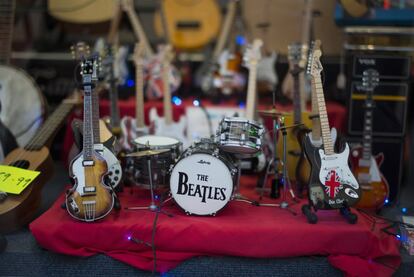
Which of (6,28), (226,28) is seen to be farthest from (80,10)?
(226,28)

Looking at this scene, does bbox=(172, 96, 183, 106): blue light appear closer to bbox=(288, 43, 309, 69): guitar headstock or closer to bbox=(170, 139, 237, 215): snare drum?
bbox=(288, 43, 309, 69): guitar headstock

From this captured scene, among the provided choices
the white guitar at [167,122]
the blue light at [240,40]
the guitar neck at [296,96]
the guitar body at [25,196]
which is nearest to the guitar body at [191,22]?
the blue light at [240,40]

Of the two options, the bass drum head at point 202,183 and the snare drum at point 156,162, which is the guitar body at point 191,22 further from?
the bass drum head at point 202,183

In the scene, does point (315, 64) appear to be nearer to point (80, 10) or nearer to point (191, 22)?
point (191, 22)

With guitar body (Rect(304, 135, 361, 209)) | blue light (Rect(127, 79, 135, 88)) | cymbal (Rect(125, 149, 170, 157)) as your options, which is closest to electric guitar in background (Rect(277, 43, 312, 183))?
guitar body (Rect(304, 135, 361, 209))

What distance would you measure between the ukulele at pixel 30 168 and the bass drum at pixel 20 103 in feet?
0.87

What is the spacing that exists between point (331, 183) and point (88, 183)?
122 cm

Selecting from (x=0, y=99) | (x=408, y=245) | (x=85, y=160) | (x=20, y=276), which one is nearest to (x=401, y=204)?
(x=408, y=245)

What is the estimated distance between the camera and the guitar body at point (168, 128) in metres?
3.71

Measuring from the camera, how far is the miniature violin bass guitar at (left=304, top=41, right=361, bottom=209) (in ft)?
9.02

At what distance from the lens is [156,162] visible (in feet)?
9.84

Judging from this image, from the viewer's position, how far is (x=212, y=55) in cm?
470

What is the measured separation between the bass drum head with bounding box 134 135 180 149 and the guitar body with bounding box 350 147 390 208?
3.77ft

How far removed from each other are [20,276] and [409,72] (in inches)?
105
